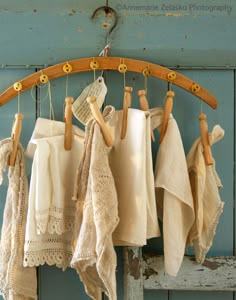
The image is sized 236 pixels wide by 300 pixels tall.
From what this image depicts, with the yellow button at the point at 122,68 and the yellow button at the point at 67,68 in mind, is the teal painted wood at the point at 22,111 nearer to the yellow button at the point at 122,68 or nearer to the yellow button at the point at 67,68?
the yellow button at the point at 67,68

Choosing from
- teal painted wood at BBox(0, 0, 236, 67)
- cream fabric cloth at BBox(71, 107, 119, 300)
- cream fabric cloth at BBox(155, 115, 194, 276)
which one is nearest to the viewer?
cream fabric cloth at BBox(71, 107, 119, 300)

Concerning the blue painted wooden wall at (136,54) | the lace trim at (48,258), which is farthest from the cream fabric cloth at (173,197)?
the lace trim at (48,258)

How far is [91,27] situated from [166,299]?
2.23 ft

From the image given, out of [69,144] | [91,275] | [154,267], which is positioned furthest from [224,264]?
[69,144]

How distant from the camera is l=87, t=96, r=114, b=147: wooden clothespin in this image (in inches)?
32.5

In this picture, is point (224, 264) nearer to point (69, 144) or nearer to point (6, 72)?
point (69, 144)

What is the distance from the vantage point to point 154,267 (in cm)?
95

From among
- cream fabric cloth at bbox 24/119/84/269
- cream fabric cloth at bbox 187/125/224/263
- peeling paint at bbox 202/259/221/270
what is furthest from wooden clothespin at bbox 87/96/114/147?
peeling paint at bbox 202/259/221/270

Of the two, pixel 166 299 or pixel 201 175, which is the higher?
pixel 201 175

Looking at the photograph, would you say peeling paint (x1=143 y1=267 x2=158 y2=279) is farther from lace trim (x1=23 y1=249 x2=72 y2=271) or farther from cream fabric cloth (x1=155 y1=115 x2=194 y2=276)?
lace trim (x1=23 y1=249 x2=72 y2=271)

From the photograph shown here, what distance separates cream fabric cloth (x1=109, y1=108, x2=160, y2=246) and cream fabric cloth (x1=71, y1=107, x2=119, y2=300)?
55 mm

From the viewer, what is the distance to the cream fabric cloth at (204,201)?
0.92m

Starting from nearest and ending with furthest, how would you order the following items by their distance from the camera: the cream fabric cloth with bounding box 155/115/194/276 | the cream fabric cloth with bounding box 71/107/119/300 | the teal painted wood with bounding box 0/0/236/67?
1. the cream fabric cloth with bounding box 71/107/119/300
2. the cream fabric cloth with bounding box 155/115/194/276
3. the teal painted wood with bounding box 0/0/236/67

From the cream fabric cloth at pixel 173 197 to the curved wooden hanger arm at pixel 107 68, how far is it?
0.33 ft
